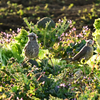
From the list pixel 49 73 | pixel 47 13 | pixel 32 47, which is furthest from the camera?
pixel 47 13

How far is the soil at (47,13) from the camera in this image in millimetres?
7910

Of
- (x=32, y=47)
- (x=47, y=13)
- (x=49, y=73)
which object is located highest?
(x=47, y=13)

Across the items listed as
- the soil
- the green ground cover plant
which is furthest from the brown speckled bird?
the soil

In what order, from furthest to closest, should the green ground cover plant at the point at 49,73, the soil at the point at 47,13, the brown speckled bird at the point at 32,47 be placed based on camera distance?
the soil at the point at 47,13 → the brown speckled bird at the point at 32,47 → the green ground cover plant at the point at 49,73

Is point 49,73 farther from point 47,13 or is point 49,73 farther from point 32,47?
point 47,13

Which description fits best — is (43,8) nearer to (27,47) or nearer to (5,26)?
(5,26)

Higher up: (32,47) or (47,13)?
(47,13)

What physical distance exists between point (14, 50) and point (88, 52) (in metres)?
1.45

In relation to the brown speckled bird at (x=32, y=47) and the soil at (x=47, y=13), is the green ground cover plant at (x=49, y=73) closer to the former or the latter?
the brown speckled bird at (x=32, y=47)

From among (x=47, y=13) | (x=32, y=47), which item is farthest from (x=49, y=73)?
(x=47, y=13)

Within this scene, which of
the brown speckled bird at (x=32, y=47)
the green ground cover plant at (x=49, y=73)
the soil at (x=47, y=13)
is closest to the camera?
the green ground cover plant at (x=49, y=73)

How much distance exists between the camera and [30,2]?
1077cm

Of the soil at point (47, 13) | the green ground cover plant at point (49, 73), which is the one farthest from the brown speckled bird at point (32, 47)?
the soil at point (47, 13)

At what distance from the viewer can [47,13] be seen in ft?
29.8
